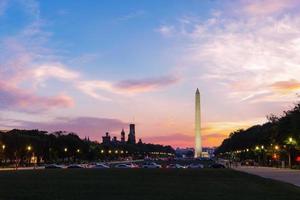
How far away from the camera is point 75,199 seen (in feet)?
105

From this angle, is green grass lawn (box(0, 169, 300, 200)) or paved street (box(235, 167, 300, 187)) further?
paved street (box(235, 167, 300, 187))

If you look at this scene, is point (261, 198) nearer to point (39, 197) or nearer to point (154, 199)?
point (154, 199)

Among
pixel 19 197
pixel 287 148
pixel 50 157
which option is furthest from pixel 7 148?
pixel 19 197

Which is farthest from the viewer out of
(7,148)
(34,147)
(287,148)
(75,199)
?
(34,147)

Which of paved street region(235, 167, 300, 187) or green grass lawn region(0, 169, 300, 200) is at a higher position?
paved street region(235, 167, 300, 187)

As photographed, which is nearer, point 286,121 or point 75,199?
point 75,199

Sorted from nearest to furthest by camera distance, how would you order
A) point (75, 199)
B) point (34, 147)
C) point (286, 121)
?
point (75, 199) → point (286, 121) → point (34, 147)

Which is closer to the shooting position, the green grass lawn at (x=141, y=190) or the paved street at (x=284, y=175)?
the green grass lawn at (x=141, y=190)

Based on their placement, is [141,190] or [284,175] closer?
[141,190]

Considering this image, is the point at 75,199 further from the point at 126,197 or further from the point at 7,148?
the point at 7,148

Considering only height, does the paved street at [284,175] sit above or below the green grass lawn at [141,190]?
above

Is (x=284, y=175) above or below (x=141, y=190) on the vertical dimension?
above

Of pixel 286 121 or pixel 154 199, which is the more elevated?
pixel 286 121

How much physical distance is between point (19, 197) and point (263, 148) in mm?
157089
